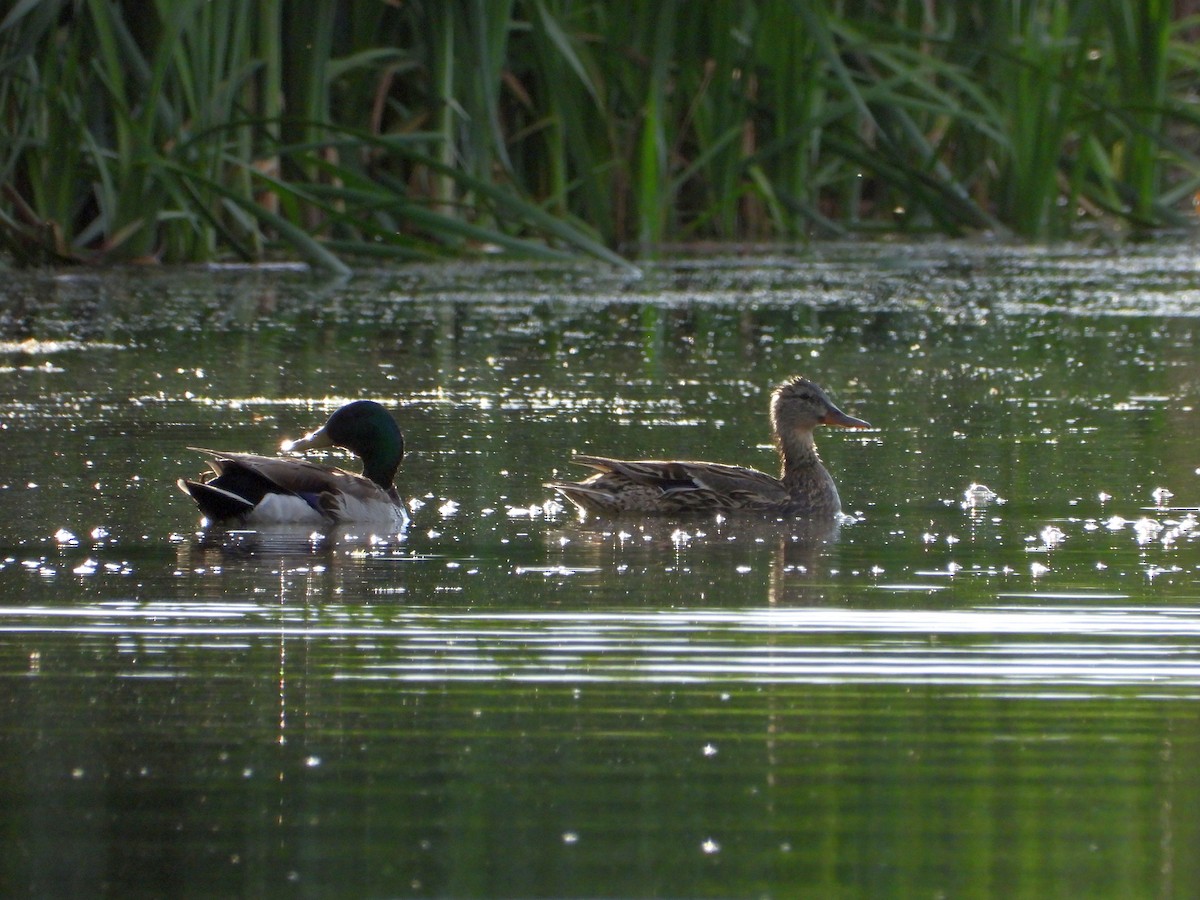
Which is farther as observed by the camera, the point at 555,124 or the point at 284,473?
the point at 555,124

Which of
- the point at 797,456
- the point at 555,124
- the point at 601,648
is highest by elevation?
the point at 555,124

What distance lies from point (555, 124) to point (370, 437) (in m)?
8.83

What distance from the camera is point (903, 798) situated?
3.78 meters

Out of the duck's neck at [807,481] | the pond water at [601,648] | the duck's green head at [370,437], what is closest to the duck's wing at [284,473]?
the pond water at [601,648]

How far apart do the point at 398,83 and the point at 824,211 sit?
445cm

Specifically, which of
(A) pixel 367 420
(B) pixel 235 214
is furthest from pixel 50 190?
(A) pixel 367 420

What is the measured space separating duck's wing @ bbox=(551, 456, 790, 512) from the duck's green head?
506mm

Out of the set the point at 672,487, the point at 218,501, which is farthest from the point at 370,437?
the point at 672,487

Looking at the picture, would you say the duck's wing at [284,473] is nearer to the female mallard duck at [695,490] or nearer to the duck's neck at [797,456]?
the female mallard duck at [695,490]

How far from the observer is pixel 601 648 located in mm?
4926

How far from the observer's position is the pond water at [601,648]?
3.54 m

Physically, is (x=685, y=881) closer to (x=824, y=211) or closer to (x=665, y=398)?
(x=665, y=398)

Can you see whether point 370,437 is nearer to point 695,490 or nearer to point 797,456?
point 695,490

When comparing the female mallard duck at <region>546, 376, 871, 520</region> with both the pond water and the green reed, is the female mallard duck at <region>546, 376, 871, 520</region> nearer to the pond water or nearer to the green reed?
the pond water
